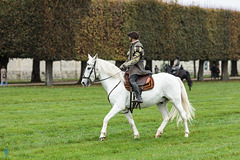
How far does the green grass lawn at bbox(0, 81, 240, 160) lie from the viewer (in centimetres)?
888

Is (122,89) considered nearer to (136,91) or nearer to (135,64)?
(136,91)

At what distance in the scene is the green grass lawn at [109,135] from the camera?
8.88 meters

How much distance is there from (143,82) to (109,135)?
1773 mm

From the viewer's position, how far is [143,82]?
10.8 metres

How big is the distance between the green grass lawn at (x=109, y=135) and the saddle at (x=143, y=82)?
1.32 meters

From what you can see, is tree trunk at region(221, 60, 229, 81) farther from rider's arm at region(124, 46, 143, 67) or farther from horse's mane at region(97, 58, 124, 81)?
rider's arm at region(124, 46, 143, 67)

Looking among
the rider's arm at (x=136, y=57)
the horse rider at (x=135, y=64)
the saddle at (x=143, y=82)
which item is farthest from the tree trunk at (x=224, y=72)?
the rider's arm at (x=136, y=57)

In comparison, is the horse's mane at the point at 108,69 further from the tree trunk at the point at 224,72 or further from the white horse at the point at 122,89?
the tree trunk at the point at 224,72

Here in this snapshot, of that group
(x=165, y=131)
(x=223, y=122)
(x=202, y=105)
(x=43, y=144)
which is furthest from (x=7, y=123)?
(x=202, y=105)

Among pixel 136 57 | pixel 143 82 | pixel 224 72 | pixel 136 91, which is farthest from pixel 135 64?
pixel 224 72

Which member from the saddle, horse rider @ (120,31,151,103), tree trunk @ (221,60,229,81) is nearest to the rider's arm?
horse rider @ (120,31,151,103)

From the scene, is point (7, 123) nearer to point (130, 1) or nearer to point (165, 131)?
point (165, 131)

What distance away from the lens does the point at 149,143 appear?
397 inches

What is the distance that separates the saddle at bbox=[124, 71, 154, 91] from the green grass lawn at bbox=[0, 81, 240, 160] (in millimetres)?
1325
